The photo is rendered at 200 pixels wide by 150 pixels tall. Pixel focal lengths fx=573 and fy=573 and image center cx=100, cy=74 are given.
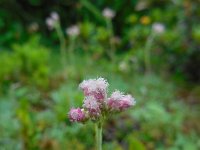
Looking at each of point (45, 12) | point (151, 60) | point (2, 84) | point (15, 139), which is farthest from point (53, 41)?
point (15, 139)

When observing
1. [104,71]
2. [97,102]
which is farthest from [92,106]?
[104,71]

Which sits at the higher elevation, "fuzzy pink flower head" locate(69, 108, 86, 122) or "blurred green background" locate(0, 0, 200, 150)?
"blurred green background" locate(0, 0, 200, 150)

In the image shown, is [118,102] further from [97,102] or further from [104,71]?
[104,71]

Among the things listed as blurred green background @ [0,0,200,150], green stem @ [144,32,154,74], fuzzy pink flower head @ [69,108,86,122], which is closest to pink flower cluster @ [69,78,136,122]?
fuzzy pink flower head @ [69,108,86,122]

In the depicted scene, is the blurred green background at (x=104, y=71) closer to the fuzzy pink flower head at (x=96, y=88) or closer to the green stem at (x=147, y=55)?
the green stem at (x=147, y=55)

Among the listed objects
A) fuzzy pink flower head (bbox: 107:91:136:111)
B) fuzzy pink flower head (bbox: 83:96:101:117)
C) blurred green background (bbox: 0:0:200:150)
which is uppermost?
blurred green background (bbox: 0:0:200:150)

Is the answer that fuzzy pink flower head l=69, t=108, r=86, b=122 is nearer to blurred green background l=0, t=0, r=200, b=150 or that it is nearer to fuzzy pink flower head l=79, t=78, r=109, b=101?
fuzzy pink flower head l=79, t=78, r=109, b=101

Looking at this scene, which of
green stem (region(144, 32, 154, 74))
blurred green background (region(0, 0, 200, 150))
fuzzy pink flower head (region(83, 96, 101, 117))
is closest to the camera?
fuzzy pink flower head (region(83, 96, 101, 117))

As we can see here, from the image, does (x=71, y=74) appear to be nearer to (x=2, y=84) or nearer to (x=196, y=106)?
(x=2, y=84)
